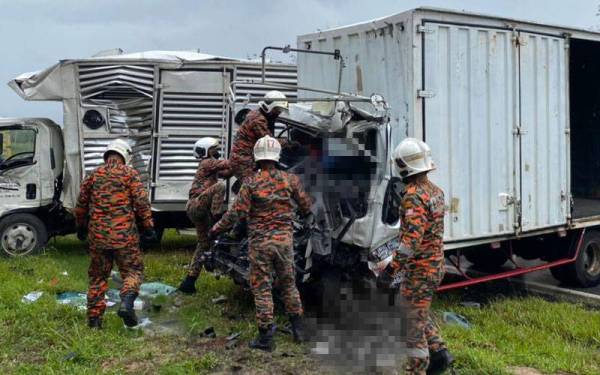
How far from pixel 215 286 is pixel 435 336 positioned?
A: 3.59 meters

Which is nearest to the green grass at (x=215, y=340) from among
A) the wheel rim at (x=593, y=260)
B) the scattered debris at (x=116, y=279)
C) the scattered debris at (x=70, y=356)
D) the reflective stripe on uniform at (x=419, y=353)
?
the scattered debris at (x=70, y=356)

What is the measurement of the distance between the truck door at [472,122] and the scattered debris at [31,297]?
442cm

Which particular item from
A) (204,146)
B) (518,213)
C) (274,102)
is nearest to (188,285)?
(204,146)

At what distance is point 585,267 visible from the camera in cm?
833

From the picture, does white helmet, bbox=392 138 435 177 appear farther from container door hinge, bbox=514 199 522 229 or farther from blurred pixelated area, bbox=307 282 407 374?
container door hinge, bbox=514 199 522 229

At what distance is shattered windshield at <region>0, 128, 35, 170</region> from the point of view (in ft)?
32.7

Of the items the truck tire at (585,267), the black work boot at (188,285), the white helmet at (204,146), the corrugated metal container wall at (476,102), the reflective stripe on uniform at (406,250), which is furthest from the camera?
the truck tire at (585,267)

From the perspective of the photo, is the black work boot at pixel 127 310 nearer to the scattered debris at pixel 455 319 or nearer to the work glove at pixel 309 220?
the work glove at pixel 309 220

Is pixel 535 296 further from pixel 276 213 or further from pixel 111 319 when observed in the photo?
pixel 111 319

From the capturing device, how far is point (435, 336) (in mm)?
4754

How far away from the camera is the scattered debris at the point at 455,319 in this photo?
6415 mm

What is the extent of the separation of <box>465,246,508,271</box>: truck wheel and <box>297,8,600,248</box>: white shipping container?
0.84 m

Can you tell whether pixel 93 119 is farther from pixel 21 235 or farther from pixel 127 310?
pixel 127 310

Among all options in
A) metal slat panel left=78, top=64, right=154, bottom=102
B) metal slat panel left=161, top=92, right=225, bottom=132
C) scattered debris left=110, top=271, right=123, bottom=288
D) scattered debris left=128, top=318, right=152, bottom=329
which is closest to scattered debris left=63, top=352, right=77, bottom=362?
scattered debris left=128, top=318, right=152, bottom=329
